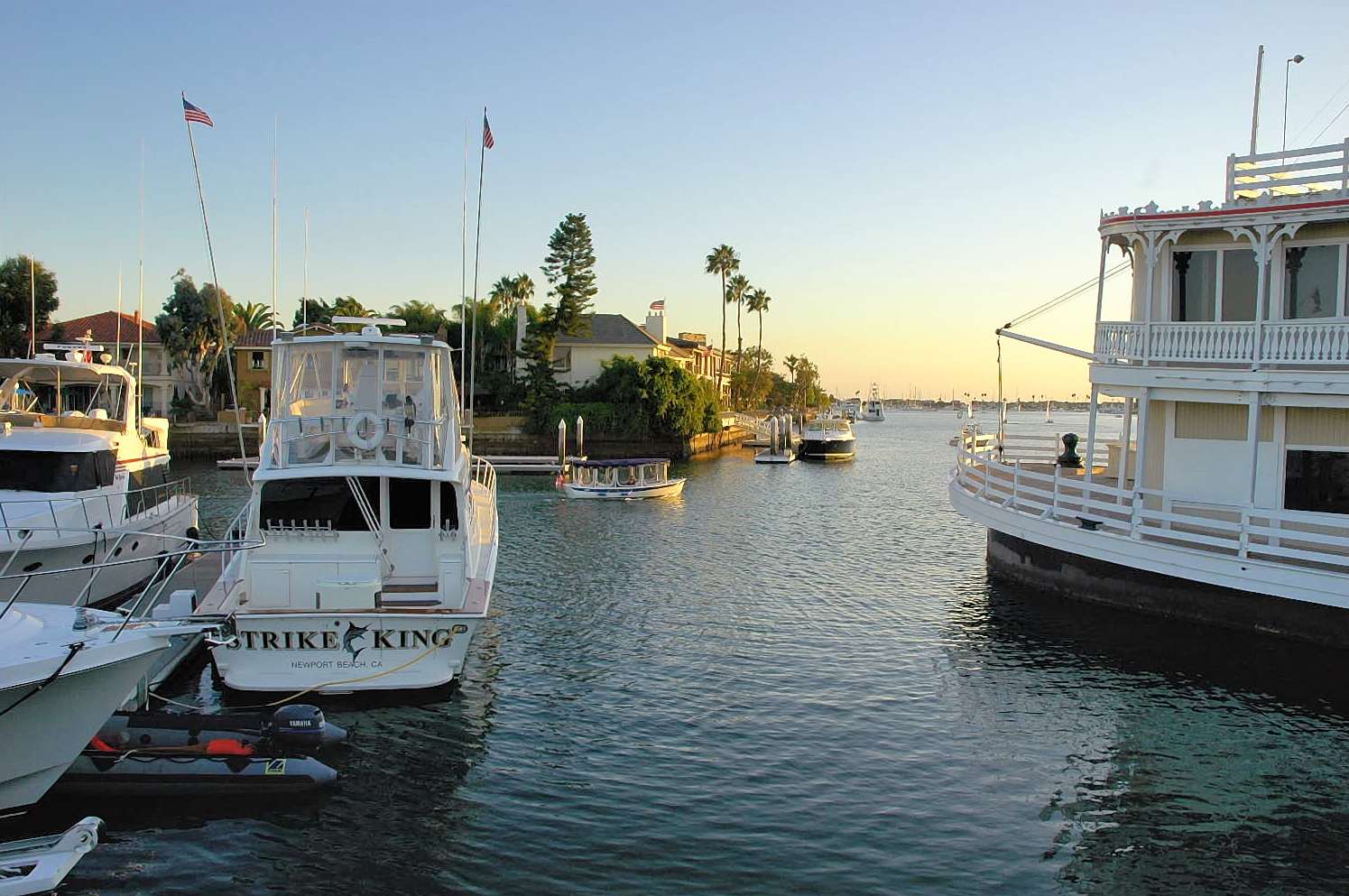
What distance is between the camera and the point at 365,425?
589 inches

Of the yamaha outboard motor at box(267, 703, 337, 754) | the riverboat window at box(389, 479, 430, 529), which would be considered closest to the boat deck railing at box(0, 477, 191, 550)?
the riverboat window at box(389, 479, 430, 529)

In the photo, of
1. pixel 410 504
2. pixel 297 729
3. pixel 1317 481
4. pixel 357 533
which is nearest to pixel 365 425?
pixel 410 504

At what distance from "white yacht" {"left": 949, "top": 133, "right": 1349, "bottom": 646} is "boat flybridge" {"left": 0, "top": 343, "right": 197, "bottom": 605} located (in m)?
17.3

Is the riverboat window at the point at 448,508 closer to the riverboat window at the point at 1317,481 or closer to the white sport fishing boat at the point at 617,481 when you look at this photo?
the riverboat window at the point at 1317,481

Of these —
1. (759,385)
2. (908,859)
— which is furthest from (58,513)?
(759,385)

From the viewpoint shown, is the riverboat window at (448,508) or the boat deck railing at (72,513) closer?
the riverboat window at (448,508)

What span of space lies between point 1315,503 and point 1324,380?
2.49 meters

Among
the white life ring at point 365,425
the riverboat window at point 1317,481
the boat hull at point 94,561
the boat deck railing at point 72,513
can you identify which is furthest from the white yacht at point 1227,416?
the boat deck railing at point 72,513

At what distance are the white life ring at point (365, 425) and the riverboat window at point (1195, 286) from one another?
15.8m

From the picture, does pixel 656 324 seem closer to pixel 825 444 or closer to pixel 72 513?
pixel 825 444

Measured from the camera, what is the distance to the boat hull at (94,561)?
1716 centimetres

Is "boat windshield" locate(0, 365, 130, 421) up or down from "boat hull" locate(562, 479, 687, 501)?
up

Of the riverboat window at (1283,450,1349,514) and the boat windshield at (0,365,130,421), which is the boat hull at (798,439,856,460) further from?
the riverboat window at (1283,450,1349,514)

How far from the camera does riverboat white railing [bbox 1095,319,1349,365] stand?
17844 mm
